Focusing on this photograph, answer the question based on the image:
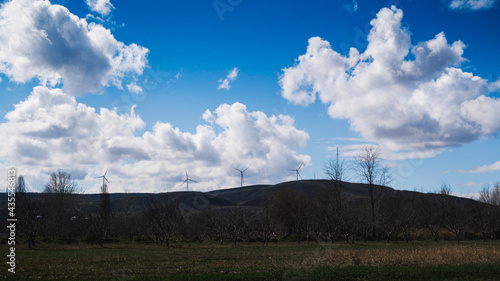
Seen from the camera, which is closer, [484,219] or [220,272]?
[220,272]

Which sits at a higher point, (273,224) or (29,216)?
(29,216)

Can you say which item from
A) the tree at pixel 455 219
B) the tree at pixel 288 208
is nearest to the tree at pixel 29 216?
the tree at pixel 288 208

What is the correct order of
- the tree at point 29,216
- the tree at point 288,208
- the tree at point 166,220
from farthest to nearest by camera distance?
the tree at point 288,208
the tree at point 166,220
the tree at point 29,216

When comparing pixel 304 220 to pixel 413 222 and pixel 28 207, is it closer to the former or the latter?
pixel 413 222

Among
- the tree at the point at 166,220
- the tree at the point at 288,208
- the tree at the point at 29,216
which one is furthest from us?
the tree at the point at 288,208

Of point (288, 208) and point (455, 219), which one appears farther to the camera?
point (288, 208)

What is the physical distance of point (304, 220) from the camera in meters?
72.0

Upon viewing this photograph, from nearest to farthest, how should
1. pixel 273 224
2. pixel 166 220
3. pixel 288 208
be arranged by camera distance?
pixel 166 220
pixel 273 224
pixel 288 208

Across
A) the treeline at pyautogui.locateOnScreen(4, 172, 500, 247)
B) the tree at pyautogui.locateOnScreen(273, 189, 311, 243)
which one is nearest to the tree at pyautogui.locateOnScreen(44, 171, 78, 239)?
the treeline at pyautogui.locateOnScreen(4, 172, 500, 247)

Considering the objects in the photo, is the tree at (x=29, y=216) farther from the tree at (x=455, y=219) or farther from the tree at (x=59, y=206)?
the tree at (x=455, y=219)

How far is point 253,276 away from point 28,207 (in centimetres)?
4530

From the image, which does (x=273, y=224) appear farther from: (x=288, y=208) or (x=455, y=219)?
(x=455, y=219)

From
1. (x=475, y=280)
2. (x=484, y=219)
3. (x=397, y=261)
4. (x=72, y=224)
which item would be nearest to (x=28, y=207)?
(x=72, y=224)

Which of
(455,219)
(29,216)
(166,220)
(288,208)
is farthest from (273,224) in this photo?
(29,216)
